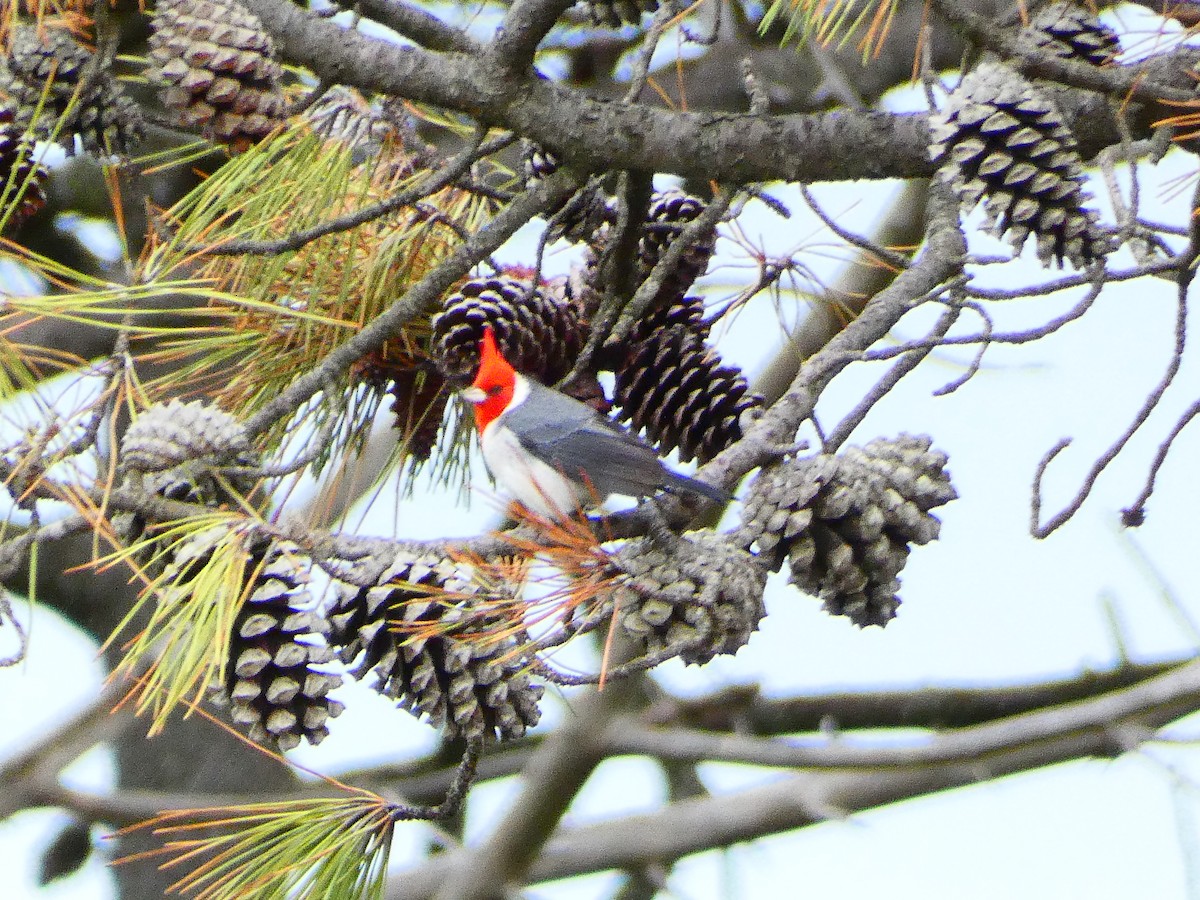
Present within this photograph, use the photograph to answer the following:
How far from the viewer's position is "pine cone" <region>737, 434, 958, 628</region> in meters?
0.57

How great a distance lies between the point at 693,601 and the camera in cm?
53

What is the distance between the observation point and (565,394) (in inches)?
31.6

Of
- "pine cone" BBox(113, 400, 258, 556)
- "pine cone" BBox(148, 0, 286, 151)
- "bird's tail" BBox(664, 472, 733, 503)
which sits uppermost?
"pine cone" BBox(148, 0, 286, 151)

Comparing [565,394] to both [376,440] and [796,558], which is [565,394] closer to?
[796,558]

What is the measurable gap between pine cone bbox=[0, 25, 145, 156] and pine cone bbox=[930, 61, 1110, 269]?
0.46 meters

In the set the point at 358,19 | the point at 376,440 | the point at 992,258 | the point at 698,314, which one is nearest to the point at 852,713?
the point at 376,440

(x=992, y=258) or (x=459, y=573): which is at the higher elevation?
(x=992, y=258)

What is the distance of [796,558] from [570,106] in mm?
284

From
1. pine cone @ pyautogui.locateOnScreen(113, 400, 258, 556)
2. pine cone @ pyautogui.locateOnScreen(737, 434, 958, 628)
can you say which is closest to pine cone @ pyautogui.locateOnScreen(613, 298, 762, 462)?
pine cone @ pyautogui.locateOnScreen(737, 434, 958, 628)

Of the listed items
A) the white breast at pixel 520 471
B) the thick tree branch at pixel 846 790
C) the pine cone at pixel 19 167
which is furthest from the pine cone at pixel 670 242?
the thick tree branch at pixel 846 790

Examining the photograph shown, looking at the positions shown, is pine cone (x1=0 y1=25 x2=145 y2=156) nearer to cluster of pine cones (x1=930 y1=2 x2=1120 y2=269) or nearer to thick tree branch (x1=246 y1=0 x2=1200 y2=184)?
thick tree branch (x1=246 y1=0 x2=1200 y2=184)

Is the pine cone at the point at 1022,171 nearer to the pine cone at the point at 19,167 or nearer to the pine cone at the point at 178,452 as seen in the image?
the pine cone at the point at 178,452

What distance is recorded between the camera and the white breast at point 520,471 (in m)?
0.78

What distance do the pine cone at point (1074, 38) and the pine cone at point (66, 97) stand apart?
20.5 inches
